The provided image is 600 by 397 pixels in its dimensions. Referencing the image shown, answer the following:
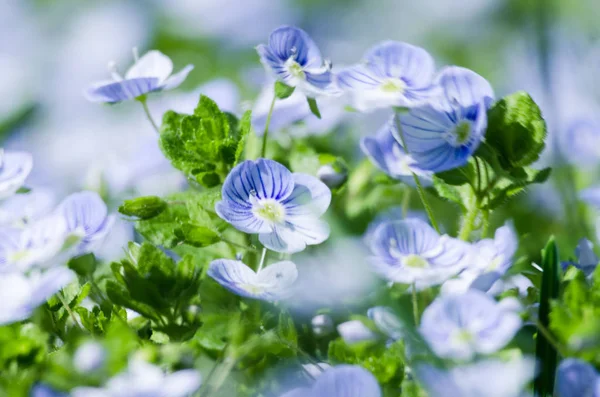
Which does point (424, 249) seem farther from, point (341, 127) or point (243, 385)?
point (341, 127)

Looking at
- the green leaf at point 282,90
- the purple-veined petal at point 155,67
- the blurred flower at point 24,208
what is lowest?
the blurred flower at point 24,208

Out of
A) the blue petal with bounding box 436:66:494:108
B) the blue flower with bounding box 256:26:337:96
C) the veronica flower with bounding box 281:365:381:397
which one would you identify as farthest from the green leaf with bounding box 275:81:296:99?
the veronica flower with bounding box 281:365:381:397

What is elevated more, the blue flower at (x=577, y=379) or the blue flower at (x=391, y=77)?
the blue flower at (x=391, y=77)

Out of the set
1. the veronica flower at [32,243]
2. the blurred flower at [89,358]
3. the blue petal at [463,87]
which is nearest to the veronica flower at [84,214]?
the veronica flower at [32,243]

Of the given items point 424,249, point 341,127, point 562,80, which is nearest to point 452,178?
point 424,249

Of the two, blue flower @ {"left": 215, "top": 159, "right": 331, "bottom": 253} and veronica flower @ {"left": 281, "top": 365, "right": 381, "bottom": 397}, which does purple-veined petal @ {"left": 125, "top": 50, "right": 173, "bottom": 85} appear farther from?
veronica flower @ {"left": 281, "top": 365, "right": 381, "bottom": 397}

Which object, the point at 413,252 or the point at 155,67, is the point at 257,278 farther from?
→ the point at 155,67

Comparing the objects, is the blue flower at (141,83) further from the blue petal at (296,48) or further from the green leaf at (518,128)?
the green leaf at (518,128)
